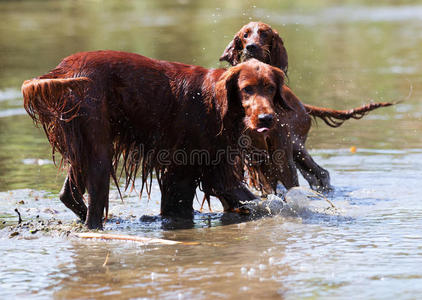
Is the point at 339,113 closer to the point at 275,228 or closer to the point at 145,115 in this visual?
the point at 275,228

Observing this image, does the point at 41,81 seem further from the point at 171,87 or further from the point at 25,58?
the point at 25,58

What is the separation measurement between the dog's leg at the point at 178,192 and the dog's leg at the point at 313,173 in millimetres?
1455

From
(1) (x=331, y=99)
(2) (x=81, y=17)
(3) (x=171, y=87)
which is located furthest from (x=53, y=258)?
(2) (x=81, y=17)

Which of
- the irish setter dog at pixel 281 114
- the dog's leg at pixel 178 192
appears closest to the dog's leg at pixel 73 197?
the dog's leg at pixel 178 192

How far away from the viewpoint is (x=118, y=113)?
534 cm

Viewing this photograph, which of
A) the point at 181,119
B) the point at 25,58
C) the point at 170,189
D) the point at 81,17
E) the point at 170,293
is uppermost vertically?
the point at 81,17

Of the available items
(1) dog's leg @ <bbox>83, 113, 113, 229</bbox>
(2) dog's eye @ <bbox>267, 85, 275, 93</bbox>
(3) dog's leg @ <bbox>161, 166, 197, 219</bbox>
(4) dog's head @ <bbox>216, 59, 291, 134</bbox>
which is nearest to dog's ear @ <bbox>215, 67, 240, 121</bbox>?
(4) dog's head @ <bbox>216, 59, 291, 134</bbox>

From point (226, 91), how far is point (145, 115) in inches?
24.4

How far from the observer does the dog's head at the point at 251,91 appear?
510 cm

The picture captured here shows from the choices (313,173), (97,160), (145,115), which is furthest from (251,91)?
(313,173)

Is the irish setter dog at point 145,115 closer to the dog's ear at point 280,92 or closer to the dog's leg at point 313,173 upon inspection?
the dog's ear at point 280,92

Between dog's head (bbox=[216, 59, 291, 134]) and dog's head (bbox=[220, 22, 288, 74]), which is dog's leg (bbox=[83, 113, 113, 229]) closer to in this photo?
dog's head (bbox=[216, 59, 291, 134])

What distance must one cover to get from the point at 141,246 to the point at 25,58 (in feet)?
34.9

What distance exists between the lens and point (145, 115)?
5383 millimetres
